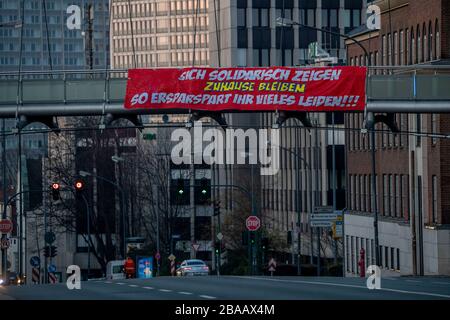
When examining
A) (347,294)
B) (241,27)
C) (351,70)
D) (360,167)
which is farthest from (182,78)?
(241,27)

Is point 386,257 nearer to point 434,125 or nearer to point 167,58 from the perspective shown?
point 434,125

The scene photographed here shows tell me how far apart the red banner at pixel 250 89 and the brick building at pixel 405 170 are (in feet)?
51.8

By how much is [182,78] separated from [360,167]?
40215mm

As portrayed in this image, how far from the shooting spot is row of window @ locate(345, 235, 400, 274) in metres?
81.4

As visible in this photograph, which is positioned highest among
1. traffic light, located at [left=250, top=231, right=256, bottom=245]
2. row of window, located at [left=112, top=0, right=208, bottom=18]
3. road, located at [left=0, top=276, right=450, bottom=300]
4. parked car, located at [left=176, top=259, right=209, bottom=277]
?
row of window, located at [left=112, top=0, right=208, bottom=18]

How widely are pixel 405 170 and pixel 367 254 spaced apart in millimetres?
8531

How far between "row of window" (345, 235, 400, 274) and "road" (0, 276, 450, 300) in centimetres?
3527

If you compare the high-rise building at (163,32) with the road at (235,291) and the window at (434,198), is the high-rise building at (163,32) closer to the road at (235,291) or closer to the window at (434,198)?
the window at (434,198)

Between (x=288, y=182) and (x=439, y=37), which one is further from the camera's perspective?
(x=288, y=182)

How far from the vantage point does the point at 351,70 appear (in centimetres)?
5444

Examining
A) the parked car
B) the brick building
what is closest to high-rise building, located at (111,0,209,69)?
the brick building

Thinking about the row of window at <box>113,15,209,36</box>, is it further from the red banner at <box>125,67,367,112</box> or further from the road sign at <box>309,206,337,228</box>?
the red banner at <box>125,67,367,112</box>
